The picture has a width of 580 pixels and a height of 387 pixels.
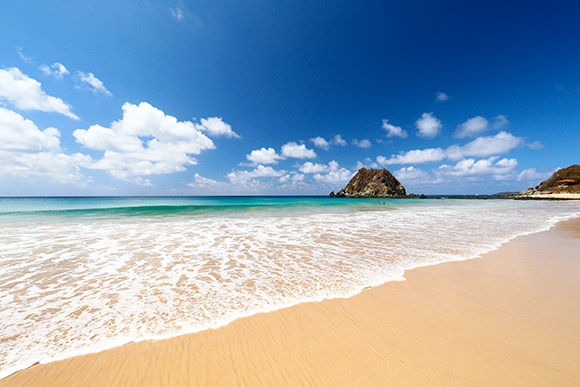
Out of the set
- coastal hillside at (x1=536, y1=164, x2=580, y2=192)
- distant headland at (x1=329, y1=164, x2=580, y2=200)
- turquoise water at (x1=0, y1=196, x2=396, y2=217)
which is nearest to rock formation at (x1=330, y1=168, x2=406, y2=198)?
distant headland at (x1=329, y1=164, x2=580, y2=200)

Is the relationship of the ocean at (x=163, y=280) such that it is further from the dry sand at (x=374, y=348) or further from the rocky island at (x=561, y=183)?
the rocky island at (x=561, y=183)

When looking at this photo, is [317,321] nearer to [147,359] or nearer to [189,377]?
[189,377]

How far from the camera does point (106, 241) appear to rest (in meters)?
9.65

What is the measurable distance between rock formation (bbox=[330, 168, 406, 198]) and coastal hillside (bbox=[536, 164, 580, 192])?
50.4m

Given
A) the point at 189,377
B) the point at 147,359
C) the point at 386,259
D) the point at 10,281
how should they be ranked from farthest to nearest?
1. the point at 386,259
2. the point at 10,281
3. the point at 147,359
4. the point at 189,377

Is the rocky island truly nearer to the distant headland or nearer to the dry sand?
the distant headland

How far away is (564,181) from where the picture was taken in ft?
246

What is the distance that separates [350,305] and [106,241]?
37.0 feet

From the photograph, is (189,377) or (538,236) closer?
(189,377)

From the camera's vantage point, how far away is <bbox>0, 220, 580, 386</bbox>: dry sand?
2.44 metres

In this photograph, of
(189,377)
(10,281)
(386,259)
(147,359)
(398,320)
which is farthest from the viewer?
(386,259)

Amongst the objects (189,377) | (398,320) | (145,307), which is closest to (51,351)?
(145,307)

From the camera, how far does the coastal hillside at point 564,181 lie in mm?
71994

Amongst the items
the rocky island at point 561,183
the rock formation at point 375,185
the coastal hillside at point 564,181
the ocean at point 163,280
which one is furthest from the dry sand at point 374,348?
the coastal hillside at point 564,181
